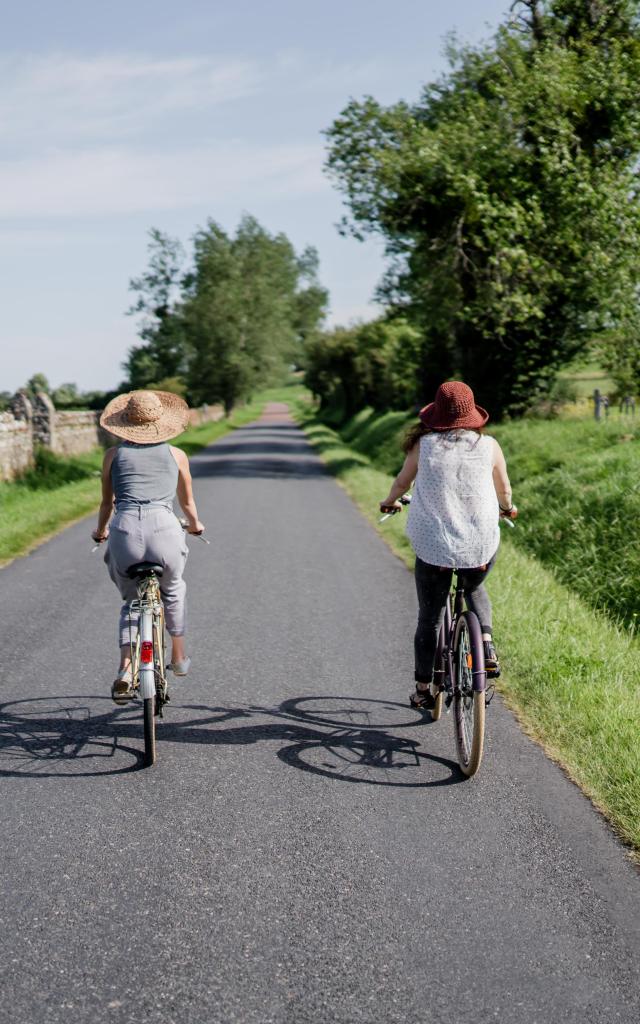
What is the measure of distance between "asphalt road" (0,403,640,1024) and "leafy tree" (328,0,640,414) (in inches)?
635

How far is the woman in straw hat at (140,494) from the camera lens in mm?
5176

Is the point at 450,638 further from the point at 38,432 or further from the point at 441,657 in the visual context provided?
the point at 38,432

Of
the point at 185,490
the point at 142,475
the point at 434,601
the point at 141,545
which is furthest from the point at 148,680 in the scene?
the point at 434,601

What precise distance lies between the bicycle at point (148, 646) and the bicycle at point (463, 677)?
4.41ft

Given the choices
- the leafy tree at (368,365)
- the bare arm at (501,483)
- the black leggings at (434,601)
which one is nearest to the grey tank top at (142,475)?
the black leggings at (434,601)

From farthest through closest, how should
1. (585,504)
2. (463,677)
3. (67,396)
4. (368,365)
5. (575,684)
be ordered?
(67,396) < (368,365) < (585,504) < (575,684) < (463,677)

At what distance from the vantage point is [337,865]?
3.91m

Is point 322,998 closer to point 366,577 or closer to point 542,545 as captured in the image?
point 366,577

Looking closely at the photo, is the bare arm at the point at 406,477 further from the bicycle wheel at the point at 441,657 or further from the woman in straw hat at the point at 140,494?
the woman in straw hat at the point at 140,494

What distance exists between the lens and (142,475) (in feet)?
17.1

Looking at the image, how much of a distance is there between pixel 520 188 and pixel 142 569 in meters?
18.8

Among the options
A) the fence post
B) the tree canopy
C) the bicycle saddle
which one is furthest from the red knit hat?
the tree canopy

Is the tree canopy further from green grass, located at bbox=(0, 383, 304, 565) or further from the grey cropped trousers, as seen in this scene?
the grey cropped trousers

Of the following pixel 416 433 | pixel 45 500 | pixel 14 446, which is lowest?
pixel 45 500
